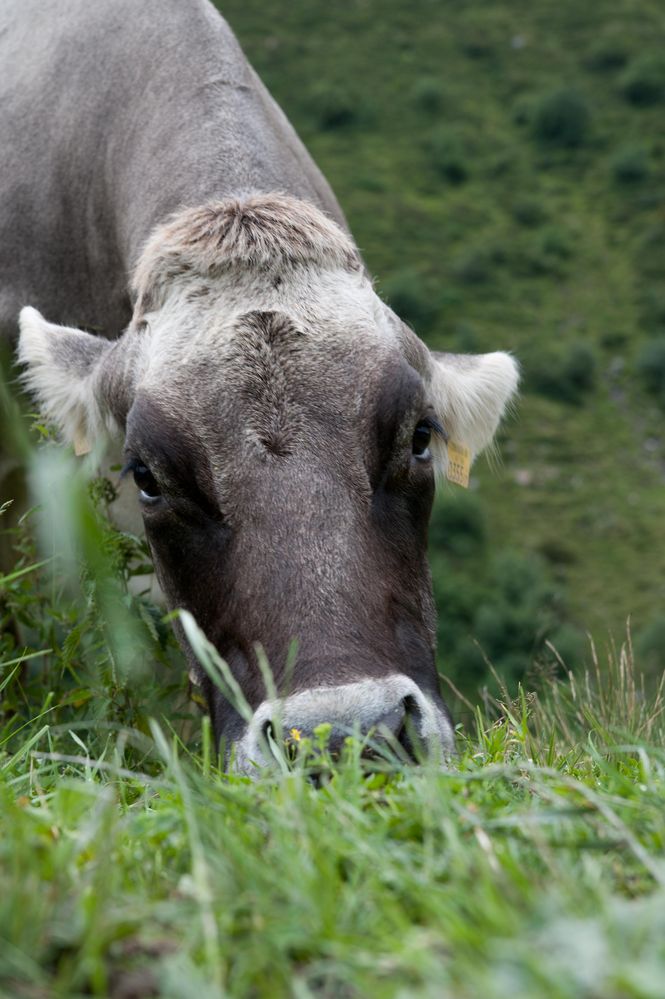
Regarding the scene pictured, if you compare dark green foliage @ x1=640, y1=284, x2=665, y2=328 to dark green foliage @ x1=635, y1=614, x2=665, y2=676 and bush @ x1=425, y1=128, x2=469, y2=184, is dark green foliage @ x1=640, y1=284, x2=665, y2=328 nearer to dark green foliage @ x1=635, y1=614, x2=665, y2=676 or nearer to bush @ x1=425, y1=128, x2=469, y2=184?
bush @ x1=425, y1=128, x2=469, y2=184

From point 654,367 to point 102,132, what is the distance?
5163cm

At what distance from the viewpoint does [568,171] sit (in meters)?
69.6

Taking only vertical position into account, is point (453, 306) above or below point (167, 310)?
below

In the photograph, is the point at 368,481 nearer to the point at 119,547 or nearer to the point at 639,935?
the point at 119,547

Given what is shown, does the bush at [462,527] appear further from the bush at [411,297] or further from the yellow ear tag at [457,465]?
the yellow ear tag at [457,465]

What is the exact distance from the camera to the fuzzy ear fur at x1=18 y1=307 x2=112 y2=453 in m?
5.58

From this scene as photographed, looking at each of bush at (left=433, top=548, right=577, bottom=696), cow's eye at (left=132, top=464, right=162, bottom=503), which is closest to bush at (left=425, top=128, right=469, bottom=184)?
bush at (left=433, top=548, right=577, bottom=696)

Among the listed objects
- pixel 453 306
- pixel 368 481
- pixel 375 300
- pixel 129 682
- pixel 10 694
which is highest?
pixel 375 300

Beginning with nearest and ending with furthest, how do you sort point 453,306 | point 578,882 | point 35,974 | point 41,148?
1. point 35,974
2. point 578,882
3. point 41,148
4. point 453,306

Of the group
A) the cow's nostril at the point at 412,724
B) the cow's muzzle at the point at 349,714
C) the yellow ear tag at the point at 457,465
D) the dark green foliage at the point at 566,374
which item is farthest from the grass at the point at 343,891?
the dark green foliage at the point at 566,374

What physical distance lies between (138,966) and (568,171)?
7161 centimetres


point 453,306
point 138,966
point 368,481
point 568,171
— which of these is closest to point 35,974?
point 138,966

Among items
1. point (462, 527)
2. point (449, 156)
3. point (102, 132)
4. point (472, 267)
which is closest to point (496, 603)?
point (462, 527)

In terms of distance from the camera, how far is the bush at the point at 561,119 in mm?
69375
